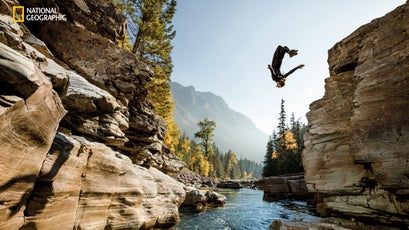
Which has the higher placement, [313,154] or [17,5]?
[17,5]

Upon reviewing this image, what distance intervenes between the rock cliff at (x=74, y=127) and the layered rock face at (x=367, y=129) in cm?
1046

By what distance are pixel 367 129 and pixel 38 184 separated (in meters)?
13.7

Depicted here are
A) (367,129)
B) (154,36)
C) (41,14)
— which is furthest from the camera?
(154,36)

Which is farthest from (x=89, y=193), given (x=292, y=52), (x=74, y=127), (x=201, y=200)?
(x=201, y=200)

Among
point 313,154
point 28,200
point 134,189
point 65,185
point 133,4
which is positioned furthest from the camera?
point 133,4

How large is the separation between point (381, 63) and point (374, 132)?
3.43m

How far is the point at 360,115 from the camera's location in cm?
978

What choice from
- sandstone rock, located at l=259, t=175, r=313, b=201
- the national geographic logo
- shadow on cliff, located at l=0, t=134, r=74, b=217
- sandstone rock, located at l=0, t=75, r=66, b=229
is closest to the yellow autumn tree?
sandstone rock, located at l=259, t=175, r=313, b=201

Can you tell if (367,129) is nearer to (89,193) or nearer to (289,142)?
(89,193)

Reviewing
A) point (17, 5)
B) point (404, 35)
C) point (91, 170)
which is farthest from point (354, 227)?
point (17, 5)

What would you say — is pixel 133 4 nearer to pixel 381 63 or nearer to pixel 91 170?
pixel 91 170

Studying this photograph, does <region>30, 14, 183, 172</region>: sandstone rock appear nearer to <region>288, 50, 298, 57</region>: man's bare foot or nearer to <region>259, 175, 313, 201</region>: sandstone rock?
<region>288, 50, 298, 57</region>: man's bare foot

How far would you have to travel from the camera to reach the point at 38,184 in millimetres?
6445

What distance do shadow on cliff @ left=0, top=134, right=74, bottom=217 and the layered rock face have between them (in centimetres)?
1293
